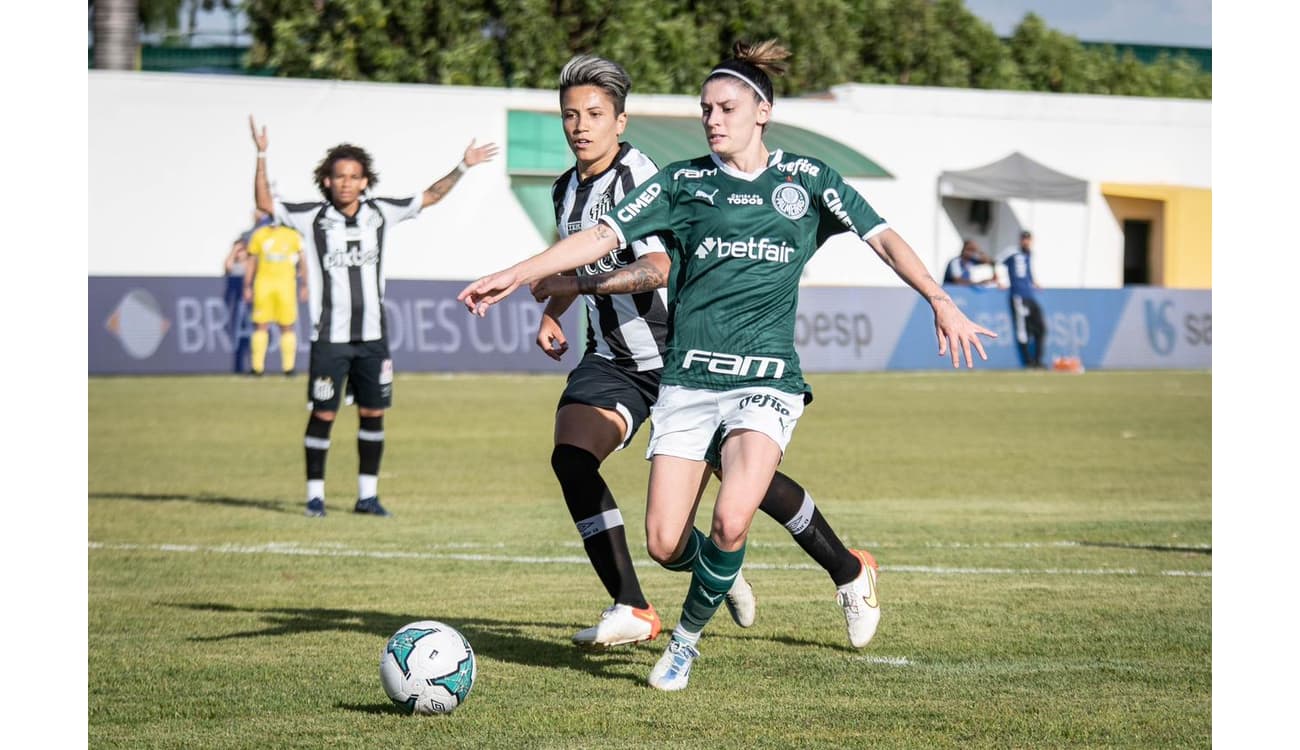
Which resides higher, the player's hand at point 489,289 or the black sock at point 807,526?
the player's hand at point 489,289

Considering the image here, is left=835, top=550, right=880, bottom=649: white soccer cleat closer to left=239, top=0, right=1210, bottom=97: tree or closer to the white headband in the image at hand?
the white headband

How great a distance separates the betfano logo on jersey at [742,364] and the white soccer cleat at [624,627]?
3.44 ft

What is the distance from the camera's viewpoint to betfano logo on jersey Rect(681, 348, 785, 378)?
19.3ft

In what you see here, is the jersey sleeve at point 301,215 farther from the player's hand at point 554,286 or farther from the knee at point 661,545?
the knee at point 661,545

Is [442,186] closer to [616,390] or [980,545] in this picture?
[980,545]

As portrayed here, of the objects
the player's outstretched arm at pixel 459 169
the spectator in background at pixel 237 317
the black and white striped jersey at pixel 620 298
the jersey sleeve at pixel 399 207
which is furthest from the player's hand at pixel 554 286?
the spectator in background at pixel 237 317

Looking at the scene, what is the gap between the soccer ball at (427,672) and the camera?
5.51 m

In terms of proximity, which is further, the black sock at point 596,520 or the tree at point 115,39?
the tree at point 115,39

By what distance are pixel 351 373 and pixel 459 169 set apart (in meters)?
1.83

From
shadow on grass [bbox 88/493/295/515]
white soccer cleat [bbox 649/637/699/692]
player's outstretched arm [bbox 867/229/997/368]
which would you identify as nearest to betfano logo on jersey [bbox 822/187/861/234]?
player's outstretched arm [bbox 867/229/997/368]

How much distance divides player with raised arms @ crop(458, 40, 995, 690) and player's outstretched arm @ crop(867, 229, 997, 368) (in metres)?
0.02

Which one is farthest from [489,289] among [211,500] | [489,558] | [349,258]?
[211,500]


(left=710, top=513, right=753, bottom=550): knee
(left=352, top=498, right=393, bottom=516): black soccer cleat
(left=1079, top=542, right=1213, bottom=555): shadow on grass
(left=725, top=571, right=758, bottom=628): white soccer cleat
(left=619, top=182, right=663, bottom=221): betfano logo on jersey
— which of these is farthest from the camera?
(left=352, top=498, right=393, bottom=516): black soccer cleat
